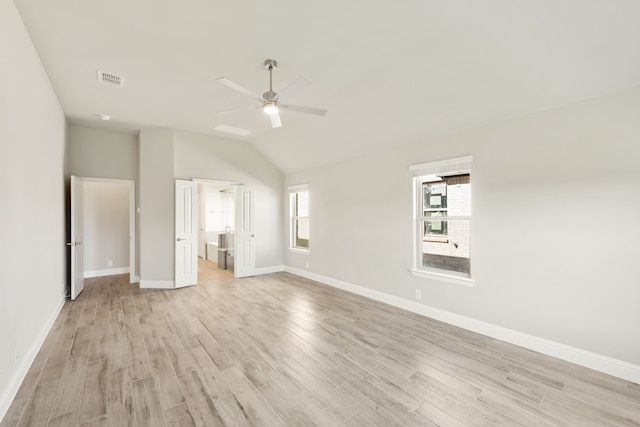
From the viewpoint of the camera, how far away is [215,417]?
193 cm

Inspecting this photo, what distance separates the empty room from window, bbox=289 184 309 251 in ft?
6.42

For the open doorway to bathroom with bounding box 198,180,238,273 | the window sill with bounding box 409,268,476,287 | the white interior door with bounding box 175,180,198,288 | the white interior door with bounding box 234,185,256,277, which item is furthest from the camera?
the open doorway to bathroom with bounding box 198,180,238,273

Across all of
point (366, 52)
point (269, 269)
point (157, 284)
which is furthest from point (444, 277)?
point (157, 284)

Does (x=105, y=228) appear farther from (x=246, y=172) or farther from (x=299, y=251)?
(x=299, y=251)

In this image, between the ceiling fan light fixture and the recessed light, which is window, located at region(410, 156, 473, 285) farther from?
the recessed light

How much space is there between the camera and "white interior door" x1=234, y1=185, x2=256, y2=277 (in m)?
6.15

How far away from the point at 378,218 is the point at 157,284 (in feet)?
14.8

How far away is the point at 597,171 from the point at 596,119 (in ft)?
1.65

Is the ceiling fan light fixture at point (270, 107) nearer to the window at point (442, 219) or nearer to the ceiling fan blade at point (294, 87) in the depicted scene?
the ceiling fan blade at point (294, 87)

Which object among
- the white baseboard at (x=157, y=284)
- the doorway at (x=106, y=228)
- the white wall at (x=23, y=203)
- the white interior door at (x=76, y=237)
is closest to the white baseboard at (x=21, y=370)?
the white wall at (x=23, y=203)

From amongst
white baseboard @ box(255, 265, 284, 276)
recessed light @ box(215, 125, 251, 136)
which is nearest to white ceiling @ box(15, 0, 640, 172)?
recessed light @ box(215, 125, 251, 136)

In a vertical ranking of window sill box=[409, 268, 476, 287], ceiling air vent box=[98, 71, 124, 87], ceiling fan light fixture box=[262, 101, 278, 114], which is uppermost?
ceiling air vent box=[98, 71, 124, 87]

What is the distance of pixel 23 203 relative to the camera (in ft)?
8.14

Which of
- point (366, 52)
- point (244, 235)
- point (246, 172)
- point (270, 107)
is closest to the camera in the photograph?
point (366, 52)
